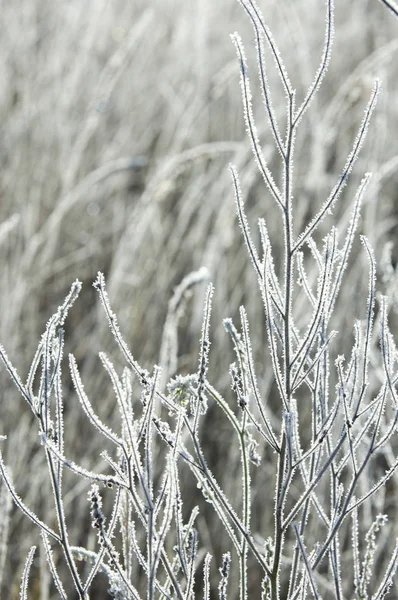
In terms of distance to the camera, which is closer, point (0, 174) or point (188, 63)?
point (0, 174)

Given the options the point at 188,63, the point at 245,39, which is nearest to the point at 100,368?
the point at 188,63

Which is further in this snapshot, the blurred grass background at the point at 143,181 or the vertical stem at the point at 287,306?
the blurred grass background at the point at 143,181

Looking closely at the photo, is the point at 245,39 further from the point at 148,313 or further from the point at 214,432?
the point at 214,432

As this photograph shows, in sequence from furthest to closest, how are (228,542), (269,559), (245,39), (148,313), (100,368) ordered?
(245,39)
(148,313)
(100,368)
(228,542)
(269,559)

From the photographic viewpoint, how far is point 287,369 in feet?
1.72

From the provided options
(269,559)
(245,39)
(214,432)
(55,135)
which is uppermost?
(245,39)

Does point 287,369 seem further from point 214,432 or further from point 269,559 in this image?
point 214,432

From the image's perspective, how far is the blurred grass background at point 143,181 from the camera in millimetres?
1356

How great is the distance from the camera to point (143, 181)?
210cm

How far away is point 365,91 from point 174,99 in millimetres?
775

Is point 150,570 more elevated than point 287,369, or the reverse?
point 287,369

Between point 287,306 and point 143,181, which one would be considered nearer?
point 287,306

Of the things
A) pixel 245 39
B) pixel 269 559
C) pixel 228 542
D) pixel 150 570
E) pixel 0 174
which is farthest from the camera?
pixel 245 39

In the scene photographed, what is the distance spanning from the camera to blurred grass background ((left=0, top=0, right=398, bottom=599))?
53.4 inches
